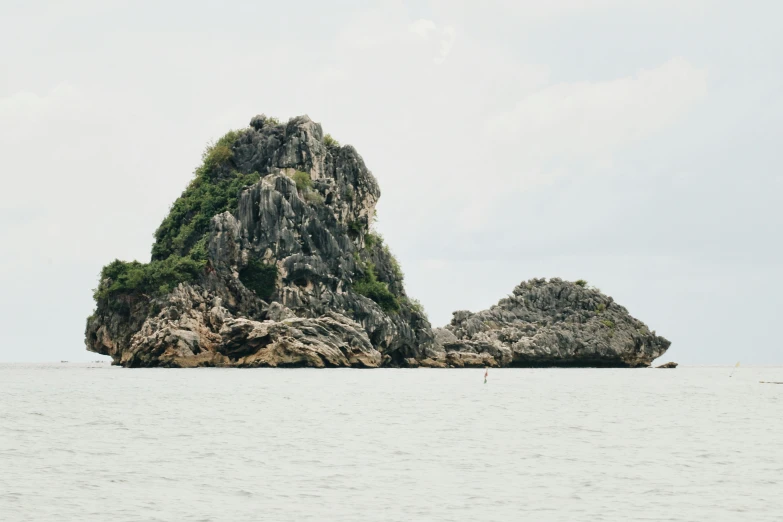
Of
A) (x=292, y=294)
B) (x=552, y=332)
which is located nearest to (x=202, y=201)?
(x=292, y=294)

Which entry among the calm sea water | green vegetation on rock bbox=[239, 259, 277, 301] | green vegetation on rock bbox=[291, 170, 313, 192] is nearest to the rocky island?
green vegetation on rock bbox=[239, 259, 277, 301]

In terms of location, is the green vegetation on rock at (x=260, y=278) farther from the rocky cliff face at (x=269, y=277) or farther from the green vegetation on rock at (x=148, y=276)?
the green vegetation on rock at (x=148, y=276)

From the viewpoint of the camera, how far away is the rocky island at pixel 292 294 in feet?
290

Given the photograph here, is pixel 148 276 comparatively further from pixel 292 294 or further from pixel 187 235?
pixel 292 294

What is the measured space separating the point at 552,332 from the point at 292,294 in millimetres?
41241

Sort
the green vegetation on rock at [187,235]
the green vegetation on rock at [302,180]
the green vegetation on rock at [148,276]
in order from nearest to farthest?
the green vegetation on rock at [148,276] → the green vegetation on rock at [187,235] → the green vegetation on rock at [302,180]

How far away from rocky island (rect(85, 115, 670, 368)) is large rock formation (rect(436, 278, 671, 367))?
9.5 inches

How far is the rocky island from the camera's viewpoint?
88312 mm

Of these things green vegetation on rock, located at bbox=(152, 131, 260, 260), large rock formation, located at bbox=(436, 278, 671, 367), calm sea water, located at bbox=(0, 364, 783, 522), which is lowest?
calm sea water, located at bbox=(0, 364, 783, 522)

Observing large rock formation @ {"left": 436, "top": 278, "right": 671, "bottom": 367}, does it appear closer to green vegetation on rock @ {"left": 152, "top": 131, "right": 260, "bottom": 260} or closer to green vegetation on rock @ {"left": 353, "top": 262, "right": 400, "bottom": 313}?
green vegetation on rock @ {"left": 353, "top": 262, "right": 400, "bottom": 313}

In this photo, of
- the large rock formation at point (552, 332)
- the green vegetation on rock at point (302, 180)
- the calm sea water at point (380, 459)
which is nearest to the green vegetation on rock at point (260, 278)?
the green vegetation on rock at point (302, 180)

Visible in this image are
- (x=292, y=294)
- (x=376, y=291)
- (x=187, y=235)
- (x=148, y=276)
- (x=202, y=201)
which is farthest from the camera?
(x=202, y=201)

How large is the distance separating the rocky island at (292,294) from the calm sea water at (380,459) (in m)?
36.3

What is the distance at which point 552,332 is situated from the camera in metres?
121
